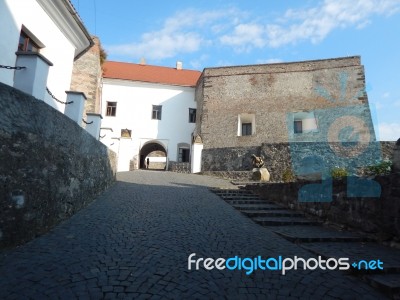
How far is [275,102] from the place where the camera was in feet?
82.9

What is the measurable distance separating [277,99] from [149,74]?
14.2 meters

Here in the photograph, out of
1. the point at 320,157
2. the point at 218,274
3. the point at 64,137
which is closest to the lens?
the point at 218,274

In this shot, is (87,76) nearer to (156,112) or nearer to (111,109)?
Answer: (111,109)

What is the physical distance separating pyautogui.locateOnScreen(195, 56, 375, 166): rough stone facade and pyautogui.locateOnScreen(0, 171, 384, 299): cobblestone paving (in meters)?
17.4

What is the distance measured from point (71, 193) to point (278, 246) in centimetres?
448

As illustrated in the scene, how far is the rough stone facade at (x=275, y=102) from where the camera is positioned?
23375 mm

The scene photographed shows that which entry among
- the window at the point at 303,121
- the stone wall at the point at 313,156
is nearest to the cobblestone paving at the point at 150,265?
the stone wall at the point at 313,156

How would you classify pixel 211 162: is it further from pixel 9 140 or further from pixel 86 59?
pixel 9 140

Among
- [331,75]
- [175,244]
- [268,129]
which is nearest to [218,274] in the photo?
[175,244]

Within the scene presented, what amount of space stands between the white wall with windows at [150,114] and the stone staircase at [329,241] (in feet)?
61.2

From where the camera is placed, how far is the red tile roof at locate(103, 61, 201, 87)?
28.7 metres

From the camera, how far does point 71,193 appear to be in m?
6.23

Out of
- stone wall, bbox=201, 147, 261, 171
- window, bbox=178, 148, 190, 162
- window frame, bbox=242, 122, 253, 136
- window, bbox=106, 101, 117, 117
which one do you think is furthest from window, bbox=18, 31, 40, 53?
window frame, bbox=242, 122, 253, 136

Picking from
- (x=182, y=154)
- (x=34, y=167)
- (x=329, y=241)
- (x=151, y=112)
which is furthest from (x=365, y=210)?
(x=151, y=112)
